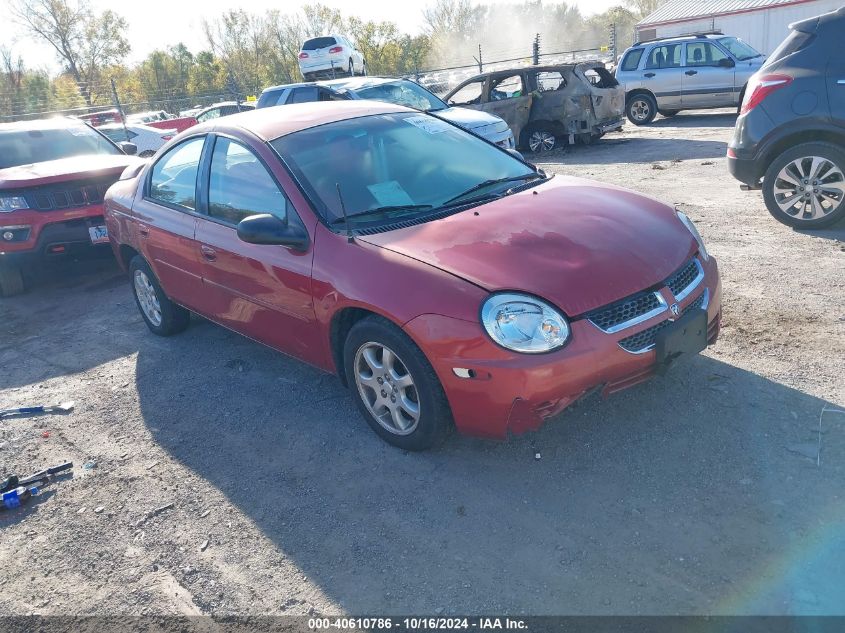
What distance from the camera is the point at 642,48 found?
50.7 feet

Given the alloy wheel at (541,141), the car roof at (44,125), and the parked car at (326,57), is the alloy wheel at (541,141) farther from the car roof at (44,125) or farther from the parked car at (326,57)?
the parked car at (326,57)

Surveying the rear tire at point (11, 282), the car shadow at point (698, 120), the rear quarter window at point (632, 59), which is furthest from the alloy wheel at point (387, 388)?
the rear quarter window at point (632, 59)

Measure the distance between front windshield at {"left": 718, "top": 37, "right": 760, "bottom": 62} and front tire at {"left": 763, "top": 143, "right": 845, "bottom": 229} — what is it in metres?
9.70

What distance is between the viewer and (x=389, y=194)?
3828 mm

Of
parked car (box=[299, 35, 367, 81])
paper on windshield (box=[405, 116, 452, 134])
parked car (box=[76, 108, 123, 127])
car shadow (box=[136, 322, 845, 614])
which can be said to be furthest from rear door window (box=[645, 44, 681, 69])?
parked car (box=[76, 108, 123, 127])

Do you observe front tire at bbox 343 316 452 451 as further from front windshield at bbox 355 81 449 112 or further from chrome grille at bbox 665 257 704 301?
front windshield at bbox 355 81 449 112

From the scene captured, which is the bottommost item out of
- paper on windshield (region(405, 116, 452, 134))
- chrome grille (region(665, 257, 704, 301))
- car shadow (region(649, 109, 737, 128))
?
car shadow (region(649, 109, 737, 128))

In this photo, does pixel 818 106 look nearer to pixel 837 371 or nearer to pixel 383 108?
pixel 837 371

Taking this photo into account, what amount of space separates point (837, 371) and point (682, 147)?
29.7 feet

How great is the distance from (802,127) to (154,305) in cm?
581

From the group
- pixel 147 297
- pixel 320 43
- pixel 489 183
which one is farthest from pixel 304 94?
pixel 320 43

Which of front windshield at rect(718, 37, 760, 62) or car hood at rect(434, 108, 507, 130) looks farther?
front windshield at rect(718, 37, 760, 62)

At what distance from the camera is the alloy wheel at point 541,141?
1313cm

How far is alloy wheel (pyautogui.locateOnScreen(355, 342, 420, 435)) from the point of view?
10.9 ft
